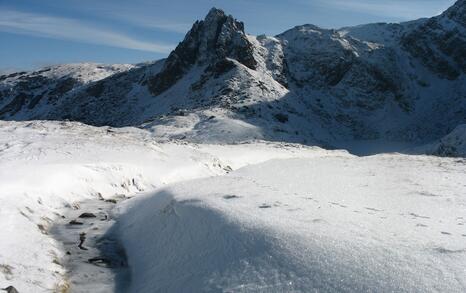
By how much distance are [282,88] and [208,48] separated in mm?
17014

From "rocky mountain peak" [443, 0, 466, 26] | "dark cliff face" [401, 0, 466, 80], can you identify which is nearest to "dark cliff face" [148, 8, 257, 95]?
"dark cliff face" [401, 0, 466, 80]

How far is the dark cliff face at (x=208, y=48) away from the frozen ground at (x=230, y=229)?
62.4 metres

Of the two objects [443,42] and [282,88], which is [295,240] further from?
[443,42]

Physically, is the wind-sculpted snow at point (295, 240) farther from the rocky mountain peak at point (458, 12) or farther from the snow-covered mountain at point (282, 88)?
the rocky mountain peak at point (458, 12)

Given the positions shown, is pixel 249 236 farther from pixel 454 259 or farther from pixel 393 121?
pixel 393 121

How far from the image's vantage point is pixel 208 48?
276 ft

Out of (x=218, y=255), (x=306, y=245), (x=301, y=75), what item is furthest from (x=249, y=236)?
(x=301, y=75)

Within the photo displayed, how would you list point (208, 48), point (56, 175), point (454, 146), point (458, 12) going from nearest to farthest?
point (56, 175) → point (454, 146) → point (208, 48) → point (458, 12)

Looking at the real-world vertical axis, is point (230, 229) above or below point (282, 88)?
below

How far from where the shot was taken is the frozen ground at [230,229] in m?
6.38

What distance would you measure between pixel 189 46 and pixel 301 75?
2226cm

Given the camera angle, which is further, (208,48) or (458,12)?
(458,12)

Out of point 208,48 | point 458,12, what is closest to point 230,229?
point 208,48

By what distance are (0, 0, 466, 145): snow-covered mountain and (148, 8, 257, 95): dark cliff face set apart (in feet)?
0.65
